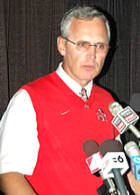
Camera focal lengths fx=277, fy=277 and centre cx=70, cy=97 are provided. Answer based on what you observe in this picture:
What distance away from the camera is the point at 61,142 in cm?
145

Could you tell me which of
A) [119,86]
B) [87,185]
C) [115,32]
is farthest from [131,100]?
[87,185]

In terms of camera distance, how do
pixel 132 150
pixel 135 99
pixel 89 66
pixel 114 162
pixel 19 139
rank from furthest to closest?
pixel 135 99, pixel 89 66, pixel 19 139, pixel 132 150, pixel 114 162

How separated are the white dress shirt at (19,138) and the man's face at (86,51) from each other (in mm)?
343

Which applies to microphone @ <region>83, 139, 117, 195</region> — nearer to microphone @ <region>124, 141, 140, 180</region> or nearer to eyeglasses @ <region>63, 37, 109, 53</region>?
microphone @ <region>124, 141, 140, 180</region>

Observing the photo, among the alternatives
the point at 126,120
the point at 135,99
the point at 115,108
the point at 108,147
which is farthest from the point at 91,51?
the point at 135,99

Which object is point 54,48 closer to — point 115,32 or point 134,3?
point 115,32

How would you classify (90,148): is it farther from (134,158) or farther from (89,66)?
(89,66)

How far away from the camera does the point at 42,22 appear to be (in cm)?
233

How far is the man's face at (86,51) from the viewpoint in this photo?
1536 millimetres

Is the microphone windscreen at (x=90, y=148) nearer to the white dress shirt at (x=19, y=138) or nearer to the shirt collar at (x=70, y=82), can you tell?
the white dress shirt at (x=19, y=138)

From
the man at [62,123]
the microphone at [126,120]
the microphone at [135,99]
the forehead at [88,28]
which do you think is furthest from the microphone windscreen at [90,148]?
the microphone at [135,99]

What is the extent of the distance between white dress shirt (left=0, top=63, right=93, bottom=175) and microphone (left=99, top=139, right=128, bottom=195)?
45 cm

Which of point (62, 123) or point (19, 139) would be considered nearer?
point (19, 139)

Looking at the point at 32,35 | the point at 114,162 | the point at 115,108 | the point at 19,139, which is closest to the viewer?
the point at 114,162
